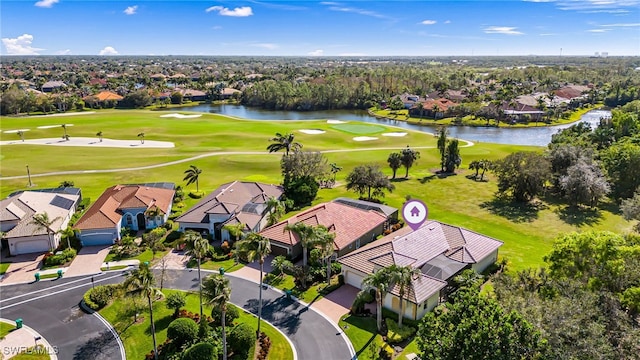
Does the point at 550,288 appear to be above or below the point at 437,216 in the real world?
above

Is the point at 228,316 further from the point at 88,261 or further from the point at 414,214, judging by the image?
the point at 414,214

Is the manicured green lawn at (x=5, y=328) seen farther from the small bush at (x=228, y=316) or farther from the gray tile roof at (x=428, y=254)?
the gray tile roof at (x=428, y=254)

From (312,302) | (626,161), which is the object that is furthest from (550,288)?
(626,161)

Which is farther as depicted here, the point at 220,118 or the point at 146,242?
the point at 220,118

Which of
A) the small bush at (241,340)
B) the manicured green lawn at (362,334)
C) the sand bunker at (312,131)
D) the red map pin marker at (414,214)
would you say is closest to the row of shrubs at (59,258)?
the small bush at (241,340)

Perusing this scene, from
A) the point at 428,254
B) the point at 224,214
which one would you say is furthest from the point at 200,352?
the point at 224,214

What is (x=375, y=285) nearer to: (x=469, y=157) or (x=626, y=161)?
(x=626, y=161)
